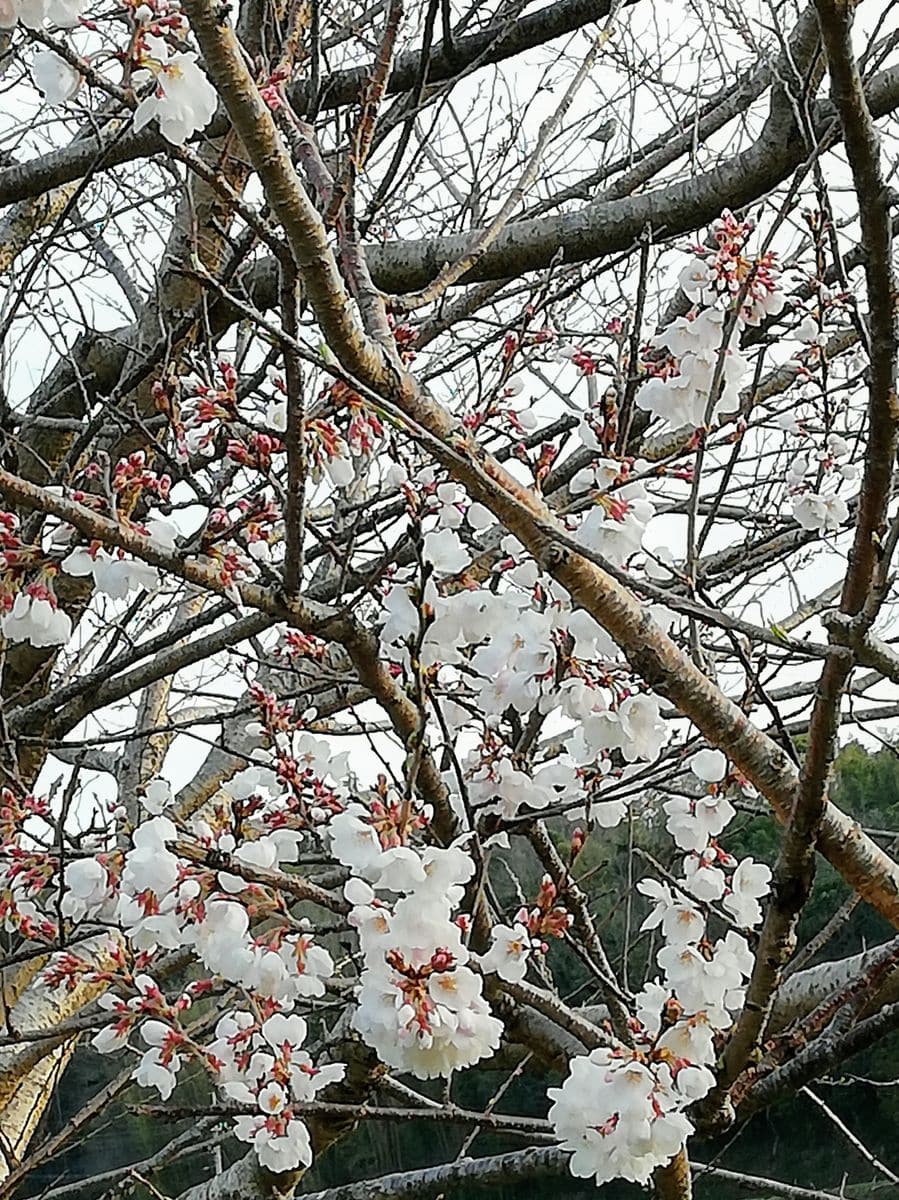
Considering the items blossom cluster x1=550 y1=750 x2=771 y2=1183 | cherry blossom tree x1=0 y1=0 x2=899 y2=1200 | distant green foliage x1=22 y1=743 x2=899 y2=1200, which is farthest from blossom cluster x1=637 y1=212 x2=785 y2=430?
distant green foliage x1=22 y1=743 x2=899 y2=1200

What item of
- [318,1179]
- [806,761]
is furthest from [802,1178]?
[806,761]

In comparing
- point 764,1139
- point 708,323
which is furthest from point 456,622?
point 764,1139

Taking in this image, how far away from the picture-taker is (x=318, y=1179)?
10.0 metres

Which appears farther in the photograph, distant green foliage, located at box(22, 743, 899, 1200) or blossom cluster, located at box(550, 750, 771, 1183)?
distant green foliage, located at box(22, 743, 899, 1200)

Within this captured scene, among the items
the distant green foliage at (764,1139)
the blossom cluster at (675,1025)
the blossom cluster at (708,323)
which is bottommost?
the distant green foliage at (764,1139)

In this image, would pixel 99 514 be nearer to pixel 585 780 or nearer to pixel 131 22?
pixel 131 22

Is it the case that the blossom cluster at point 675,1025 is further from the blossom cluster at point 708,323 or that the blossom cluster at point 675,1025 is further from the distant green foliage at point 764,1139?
the distant green foliage at point 764,1139

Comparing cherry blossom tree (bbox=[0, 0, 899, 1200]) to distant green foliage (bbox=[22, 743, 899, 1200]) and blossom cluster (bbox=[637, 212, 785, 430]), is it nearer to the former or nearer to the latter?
blossom cluster (bbox=[637, 212, 785, 430])

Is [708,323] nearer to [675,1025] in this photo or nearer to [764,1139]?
[675,1025]

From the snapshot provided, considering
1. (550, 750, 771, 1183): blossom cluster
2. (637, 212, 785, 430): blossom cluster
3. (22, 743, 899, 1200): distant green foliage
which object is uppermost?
A: (637, 212, 785, 430): blossom cluster

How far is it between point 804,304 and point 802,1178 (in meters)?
9.24

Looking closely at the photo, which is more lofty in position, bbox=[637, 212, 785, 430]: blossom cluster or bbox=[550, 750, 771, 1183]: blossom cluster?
bbox=[637, 212, 785, 430]: blossom cluster

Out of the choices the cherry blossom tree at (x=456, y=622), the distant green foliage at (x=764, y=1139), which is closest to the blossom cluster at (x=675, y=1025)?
the cherry blossom tree at (x=456, y=622)

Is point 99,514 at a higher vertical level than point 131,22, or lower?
lower
